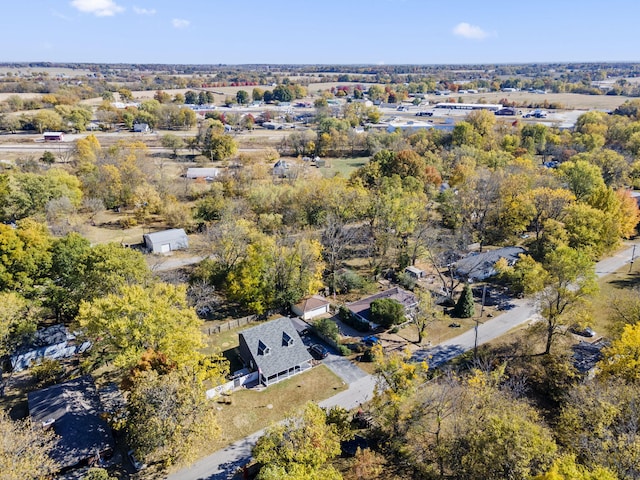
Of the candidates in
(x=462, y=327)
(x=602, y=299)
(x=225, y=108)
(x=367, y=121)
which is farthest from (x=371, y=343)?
(x=225, y=108)

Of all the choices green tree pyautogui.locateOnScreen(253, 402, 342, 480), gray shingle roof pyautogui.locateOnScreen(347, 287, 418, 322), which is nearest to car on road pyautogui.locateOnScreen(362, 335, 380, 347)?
gray shingle roof pyautogui.locateOnScreen(347, 287, 418, 322)

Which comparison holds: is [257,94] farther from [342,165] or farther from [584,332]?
[584,332]

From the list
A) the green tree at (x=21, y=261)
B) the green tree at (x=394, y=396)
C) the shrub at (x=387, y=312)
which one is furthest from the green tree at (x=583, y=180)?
the green tree at (x=21, y=261)

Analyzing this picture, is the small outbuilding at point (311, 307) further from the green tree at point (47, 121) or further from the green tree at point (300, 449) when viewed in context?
the green tree at point (47, 121)

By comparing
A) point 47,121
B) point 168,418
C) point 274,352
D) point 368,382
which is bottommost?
point 368,382

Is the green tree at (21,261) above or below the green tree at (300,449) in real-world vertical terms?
above

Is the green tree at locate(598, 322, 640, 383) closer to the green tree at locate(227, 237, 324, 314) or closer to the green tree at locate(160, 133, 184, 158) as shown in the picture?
the green tree at locate(227, 237, 324, 314)

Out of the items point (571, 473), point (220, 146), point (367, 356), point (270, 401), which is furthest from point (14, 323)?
point (220, 146)

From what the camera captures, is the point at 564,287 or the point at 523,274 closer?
the point at 564,287
